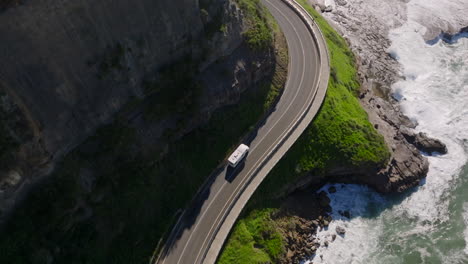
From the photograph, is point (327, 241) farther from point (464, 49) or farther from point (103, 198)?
point (464, 49)

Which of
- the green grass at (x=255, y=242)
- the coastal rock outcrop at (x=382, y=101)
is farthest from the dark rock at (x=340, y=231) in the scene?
the green grass at (x=255, y=242)

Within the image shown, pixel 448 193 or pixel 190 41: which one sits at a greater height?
pixel 190 41

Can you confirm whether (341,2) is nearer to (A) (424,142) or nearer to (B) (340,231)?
(A) (424,142)

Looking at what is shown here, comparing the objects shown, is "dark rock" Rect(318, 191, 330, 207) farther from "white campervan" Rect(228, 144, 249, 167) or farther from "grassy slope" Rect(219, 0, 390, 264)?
"white campervan" Rect(228, 144, 249, 167)

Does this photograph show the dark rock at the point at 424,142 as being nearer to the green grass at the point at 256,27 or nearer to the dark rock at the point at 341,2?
the green grass at the point at 256,27

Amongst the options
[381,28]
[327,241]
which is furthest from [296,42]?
[327,241]

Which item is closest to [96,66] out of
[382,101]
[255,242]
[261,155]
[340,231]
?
[261,155]
